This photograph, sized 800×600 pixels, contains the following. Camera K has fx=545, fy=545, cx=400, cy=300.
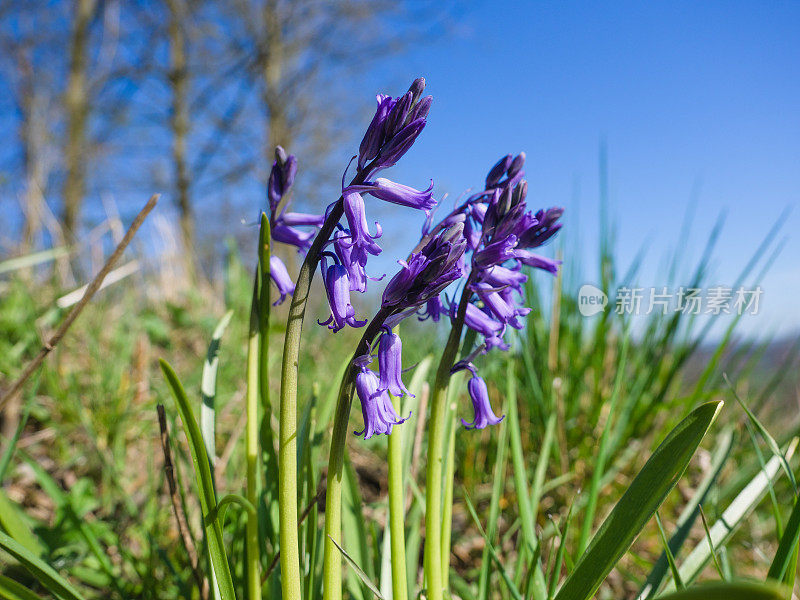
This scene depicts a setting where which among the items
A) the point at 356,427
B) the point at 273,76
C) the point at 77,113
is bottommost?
the point at 356,427

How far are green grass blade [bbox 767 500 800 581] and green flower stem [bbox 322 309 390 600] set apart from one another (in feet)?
2.80

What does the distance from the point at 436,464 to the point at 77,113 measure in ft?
49.6

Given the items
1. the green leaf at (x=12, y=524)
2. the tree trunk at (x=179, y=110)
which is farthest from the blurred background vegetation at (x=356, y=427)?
the tree trunk at (x=179, y=110)

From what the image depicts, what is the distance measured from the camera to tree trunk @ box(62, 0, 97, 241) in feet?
42.5

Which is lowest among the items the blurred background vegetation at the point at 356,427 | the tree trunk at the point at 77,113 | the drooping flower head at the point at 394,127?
the blurred background vegetation at the point at 356,427

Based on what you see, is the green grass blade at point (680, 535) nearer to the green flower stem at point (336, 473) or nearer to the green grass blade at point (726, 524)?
the green grass blade at point (726, 524)

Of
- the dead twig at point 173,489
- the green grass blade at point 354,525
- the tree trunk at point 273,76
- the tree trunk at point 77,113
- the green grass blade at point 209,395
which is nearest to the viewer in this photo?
the dead twig at point 173,489

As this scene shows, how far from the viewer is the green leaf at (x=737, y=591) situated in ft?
2.24

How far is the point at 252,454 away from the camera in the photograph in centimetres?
128

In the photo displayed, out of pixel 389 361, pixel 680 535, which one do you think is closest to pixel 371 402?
pixel 389 361

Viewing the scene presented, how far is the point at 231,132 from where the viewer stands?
14219 mm

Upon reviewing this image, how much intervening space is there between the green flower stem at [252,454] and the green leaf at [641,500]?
685 millimetres

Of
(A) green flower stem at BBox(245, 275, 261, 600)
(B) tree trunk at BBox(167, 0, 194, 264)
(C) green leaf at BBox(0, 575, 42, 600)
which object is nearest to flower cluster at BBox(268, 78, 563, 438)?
(A) green flower stem at BBox(245, 275, 261, 600)

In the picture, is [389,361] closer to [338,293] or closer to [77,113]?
[338,293]
